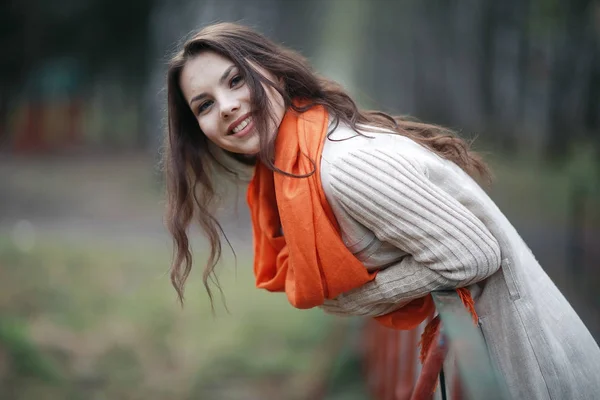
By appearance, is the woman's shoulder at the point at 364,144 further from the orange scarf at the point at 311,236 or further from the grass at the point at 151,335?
the grass at the point at 151,335

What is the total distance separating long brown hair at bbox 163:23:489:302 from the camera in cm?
207

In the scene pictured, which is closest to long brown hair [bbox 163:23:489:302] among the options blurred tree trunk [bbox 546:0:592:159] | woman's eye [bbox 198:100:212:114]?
woman's eye [bbox 198:100:212:114]

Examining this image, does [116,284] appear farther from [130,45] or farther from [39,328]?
[130,45]

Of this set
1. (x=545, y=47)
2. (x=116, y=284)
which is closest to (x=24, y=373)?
(x=116, y=284)

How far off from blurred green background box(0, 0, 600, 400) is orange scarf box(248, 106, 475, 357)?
3.46 m

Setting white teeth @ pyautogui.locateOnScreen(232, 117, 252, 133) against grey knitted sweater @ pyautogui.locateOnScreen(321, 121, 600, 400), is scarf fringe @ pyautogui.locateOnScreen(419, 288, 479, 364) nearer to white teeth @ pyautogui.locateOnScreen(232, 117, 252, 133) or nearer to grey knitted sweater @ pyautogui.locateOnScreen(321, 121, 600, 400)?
grey knitted sweater @ pyautogui.locateOnScreen(321, 121, 600, 400)

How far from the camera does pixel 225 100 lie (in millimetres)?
2057

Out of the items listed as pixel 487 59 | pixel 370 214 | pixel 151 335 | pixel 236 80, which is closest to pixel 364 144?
pixel 370 214

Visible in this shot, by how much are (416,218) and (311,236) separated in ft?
0.88

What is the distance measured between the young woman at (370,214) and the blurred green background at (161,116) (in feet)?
11.6

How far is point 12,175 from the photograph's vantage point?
1032cm

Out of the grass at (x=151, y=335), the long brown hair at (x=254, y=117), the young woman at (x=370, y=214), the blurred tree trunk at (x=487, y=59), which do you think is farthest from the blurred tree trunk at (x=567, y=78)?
the young woman at (x=370, y=214)

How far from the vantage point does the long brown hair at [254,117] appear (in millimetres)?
2066

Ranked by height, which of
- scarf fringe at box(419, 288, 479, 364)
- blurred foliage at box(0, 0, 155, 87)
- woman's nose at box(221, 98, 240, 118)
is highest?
blurred foliage at box(0, 0, 155, 87)
